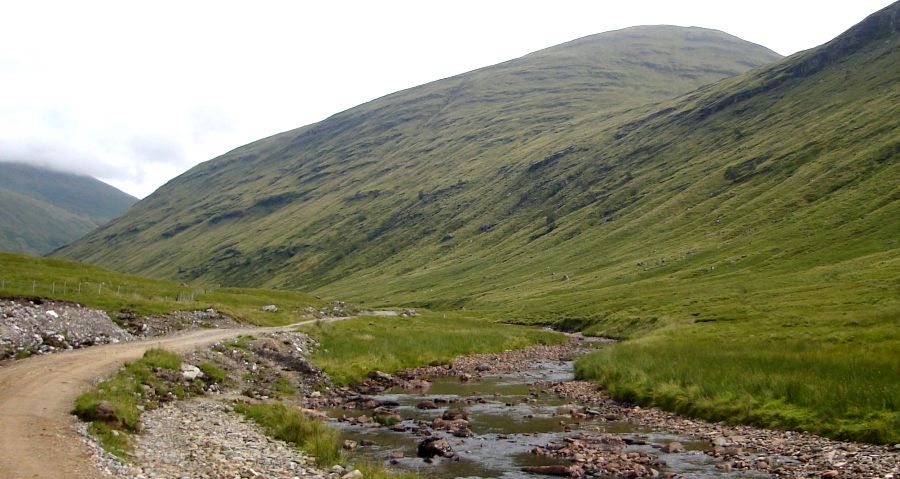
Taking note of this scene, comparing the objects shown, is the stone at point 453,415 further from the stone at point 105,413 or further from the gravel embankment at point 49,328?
the gravel embankment at point 49,328

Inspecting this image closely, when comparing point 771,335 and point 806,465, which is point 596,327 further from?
point 806,465

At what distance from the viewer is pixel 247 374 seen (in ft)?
134

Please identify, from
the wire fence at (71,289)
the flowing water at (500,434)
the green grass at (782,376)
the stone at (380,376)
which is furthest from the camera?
the wire fence at (71,289)

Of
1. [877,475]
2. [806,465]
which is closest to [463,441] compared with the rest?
[806,465]

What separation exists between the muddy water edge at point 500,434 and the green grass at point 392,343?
10.8 ft

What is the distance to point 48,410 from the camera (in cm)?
2294

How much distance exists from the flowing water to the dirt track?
10633mm

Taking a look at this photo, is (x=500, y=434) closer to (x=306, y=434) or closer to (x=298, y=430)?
(x=306, y=434)

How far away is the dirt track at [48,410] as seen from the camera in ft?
55.2

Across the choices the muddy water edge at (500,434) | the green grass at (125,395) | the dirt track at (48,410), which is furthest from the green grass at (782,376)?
the dirt track at (48,410)

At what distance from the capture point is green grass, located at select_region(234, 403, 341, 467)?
23.8m

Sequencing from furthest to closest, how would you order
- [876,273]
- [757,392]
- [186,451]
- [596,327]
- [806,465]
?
[596,327]
[876,273]
[757,392]
[806,465]
[186,451]

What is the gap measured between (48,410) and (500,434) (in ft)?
64.9

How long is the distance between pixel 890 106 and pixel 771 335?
479 feet
